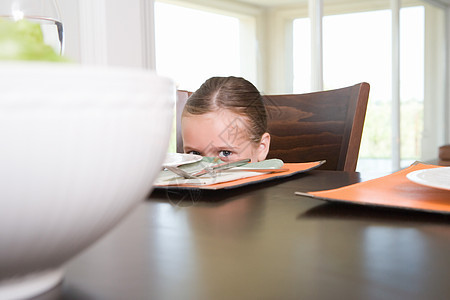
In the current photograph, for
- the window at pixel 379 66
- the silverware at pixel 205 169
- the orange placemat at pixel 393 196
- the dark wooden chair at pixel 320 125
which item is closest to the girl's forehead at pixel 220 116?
the dark wooden chair at pixel 320 125

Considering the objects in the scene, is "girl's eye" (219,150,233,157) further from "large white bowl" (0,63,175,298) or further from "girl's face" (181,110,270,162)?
"large white bowl" (0,63,175,298)

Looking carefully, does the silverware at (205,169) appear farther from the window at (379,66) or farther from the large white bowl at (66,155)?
the window at (379,66)

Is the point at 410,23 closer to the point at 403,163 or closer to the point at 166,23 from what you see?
the point at 403,163

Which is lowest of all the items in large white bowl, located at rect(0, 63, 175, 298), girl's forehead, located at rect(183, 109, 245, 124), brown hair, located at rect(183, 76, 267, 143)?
large white bowl, located at rect(0, 63, 175, 298)

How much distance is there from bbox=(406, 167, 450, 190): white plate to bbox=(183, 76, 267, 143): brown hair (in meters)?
0.78

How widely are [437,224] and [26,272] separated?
290 millimetres

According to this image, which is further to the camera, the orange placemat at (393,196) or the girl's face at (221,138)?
the girl's face at (221,138)

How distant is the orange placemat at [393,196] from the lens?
0.41m

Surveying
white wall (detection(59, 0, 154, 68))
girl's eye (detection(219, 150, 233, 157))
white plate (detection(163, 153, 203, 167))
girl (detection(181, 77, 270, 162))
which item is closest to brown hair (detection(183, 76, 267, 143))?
girl (detection(181, 77, 270, 162))

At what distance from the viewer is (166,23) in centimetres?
374

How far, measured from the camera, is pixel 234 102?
4.42 feet

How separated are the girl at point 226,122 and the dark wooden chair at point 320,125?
0.04 metres

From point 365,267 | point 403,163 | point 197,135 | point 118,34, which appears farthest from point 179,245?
point 403,163

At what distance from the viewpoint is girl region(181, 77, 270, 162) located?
121cm
